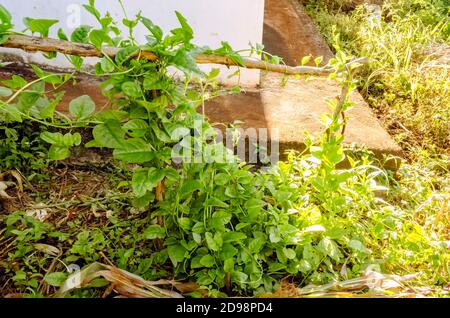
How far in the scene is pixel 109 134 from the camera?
147cm

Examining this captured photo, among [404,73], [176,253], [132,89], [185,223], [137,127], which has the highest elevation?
[132,89]

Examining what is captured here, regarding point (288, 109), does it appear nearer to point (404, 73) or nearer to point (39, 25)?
point (404, 73)

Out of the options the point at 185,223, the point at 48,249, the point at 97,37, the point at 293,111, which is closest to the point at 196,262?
the point at 185,223

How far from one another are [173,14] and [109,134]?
5.44ft

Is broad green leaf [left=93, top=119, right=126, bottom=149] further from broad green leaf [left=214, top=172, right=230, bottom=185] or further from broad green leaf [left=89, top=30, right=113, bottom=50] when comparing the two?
broad green leaf [left=214, top=172, right=230, bottom=185]

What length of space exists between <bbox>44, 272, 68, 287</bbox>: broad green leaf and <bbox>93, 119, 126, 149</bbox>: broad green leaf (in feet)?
1.73

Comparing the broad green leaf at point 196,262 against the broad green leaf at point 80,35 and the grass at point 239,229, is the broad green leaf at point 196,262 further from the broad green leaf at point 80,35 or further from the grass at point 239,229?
the broad green leaf at point 80,35

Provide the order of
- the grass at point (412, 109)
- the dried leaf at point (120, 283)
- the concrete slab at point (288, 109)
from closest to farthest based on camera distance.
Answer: the dried leaf at point (120, 283) → the grass at point (412, 109) → the concrete slab at point (288, 109)

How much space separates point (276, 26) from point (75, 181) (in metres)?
2.58

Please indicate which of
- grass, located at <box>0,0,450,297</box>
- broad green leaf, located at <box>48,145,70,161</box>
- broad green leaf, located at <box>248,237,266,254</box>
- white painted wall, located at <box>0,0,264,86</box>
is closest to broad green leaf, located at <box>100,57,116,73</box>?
broad green leaf, located at <box>48,145,70,161</box>

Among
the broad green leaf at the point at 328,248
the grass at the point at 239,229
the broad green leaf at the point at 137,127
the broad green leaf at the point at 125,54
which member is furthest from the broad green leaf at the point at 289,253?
the broad green leaf at the point at 125,54

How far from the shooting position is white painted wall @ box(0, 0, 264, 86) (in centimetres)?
281

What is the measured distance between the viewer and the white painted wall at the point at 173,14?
111 inches

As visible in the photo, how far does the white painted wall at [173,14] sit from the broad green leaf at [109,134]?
5.19 ft
